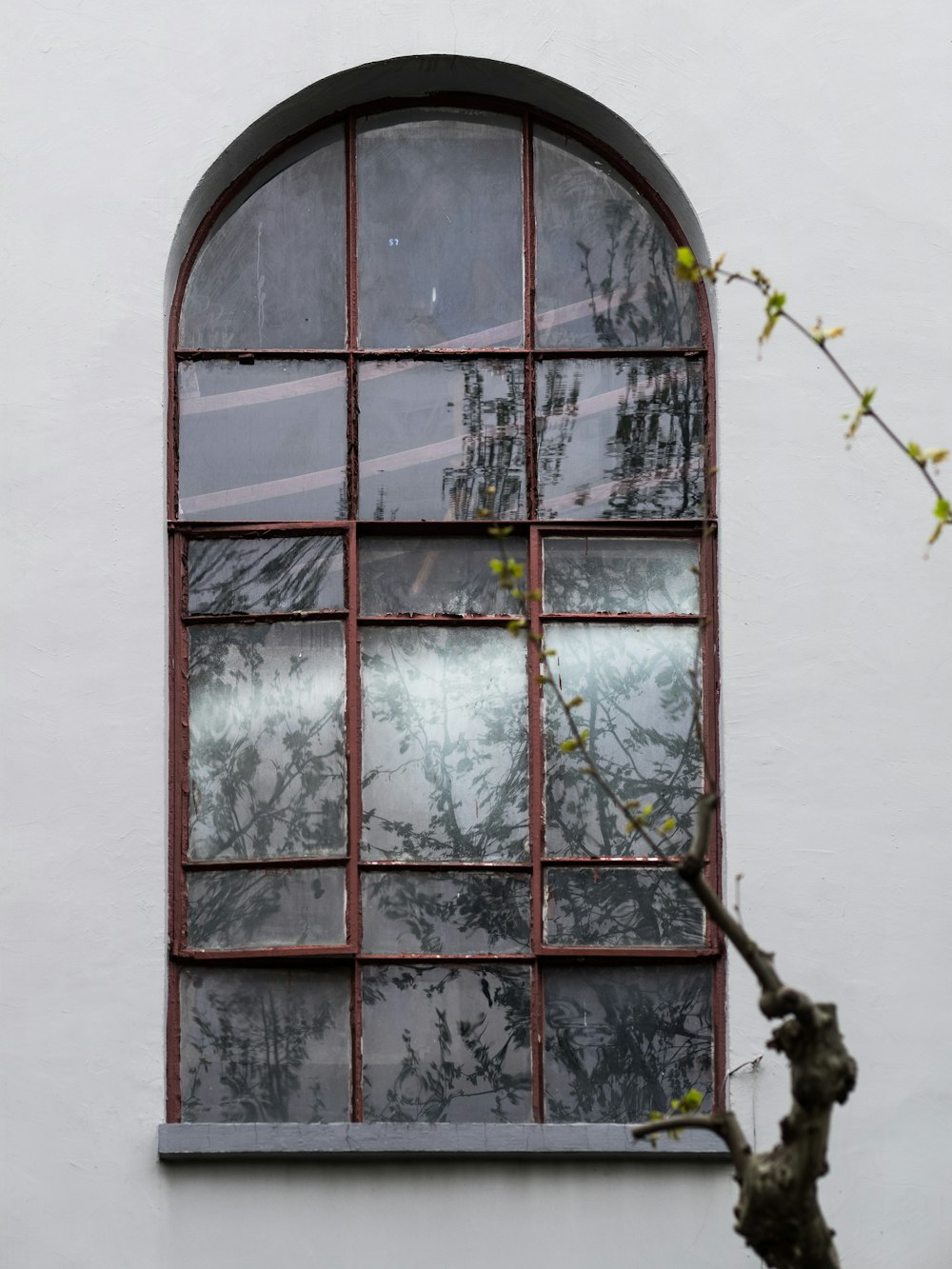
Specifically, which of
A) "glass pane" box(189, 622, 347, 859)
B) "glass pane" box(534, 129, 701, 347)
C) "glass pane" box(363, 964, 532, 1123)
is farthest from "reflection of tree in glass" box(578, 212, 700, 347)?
"glass pane" box(363, 964, 532, 1123)

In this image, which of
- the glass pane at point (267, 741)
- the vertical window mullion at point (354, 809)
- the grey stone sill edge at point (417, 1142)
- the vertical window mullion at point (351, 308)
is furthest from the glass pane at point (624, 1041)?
the vertical window mullion at point (351, 308)

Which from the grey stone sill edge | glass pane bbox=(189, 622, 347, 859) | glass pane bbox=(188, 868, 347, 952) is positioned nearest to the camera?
the grey stone sill edge

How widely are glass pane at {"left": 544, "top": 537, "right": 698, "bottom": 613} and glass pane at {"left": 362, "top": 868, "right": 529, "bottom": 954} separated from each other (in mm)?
1352

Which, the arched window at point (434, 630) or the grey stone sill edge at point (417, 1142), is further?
the arched window at point (434, 630)

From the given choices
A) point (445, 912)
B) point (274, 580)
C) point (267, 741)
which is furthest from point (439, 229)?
point (445, 912)

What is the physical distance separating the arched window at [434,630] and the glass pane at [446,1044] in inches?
0.5

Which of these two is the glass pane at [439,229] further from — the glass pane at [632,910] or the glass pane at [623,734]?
the glass pane at [632,910]

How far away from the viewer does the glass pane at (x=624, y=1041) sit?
28.1 feet

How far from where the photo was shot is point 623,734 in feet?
29.0

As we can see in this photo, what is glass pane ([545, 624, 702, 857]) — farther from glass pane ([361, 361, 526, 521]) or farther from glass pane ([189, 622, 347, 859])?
glass pane ([189, 622, 347, 859])

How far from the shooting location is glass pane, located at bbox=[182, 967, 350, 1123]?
27.9 feet

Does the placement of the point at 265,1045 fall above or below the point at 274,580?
below

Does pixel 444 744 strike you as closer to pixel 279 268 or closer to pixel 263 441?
pixel 263 441

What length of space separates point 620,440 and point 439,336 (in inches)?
39.9
